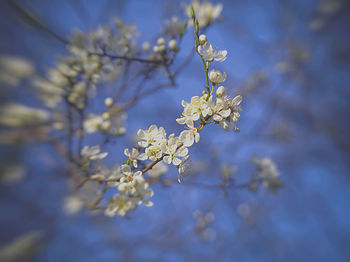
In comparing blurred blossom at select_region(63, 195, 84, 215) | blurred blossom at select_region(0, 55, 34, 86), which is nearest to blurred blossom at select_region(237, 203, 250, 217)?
blurred blossom at select_region(63, 195, 84, 215)

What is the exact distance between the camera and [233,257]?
3602 millimetres

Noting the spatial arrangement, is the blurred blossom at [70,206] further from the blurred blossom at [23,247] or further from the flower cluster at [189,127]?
the flower cluster at [189,127]

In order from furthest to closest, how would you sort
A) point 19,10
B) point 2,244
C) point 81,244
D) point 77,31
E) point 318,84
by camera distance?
1. point 318,84
2. point 81,244
3. point 2,244
4. point 77,31
5. point 19,10

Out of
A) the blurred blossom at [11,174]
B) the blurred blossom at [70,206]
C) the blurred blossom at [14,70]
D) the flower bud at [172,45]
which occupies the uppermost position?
the blurred blossom at [14,70]

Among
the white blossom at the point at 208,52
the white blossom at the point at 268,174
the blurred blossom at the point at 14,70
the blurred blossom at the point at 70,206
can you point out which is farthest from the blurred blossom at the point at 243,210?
the blurred blossom at the point at 14,70

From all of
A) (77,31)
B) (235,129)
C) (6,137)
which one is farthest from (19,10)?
(235,129)

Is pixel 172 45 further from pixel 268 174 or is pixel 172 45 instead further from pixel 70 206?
pixel 70 206

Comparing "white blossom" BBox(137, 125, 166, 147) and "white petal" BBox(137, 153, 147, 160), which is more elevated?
"white blossom" BBox(137, 125, 166, 147)

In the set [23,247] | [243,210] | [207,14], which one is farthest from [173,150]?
[243,210]

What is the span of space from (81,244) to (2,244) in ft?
3.65

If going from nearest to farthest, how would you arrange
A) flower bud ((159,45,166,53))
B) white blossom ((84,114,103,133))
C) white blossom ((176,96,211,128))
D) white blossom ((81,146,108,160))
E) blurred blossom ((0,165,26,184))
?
white blossom ((176,96,211,128))
white blossom ((81,146,108,160))
flower bud ((159,45,166,53))
white blossom ((84,114,103,133))
blurred blossom ((0,165,26,184))

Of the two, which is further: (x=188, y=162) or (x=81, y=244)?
(x=81, y=244)

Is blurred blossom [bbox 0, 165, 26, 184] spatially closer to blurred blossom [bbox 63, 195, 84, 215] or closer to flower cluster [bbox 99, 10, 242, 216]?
blurred blossom [bbox 63, 195, 84, 215]

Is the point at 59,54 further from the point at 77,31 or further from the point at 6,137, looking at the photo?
the point at 6,137
